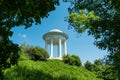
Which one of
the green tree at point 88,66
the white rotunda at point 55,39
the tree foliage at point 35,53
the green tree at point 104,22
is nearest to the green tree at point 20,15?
the green tree at point 104,22

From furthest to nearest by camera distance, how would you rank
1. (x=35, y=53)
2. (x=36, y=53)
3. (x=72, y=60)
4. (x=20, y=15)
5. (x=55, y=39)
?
(x=55, y=39) < (x=72, y=60) < (x=35, y=53) < (x=36, y=53) < (x=20, y=15)

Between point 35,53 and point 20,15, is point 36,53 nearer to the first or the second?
point 35,53

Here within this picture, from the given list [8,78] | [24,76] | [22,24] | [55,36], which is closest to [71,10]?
[24,76]

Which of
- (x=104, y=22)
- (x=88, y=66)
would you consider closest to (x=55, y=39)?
(x=88, y=66)

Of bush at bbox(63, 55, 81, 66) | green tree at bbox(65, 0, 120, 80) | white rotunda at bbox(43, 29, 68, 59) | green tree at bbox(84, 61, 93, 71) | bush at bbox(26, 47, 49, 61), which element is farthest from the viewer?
white rotunda at bbox(43, 29, 68, 59)

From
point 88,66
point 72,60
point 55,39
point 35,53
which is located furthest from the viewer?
point 55,39

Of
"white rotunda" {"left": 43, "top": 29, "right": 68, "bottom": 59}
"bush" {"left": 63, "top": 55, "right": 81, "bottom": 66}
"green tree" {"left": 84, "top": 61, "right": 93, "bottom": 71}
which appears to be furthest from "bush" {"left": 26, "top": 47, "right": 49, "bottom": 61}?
"white rotunda" {"left": 43, "top": 29, "right": 68, "bottom": 59}

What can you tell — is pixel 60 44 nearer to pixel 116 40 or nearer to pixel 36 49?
pixel 36 49

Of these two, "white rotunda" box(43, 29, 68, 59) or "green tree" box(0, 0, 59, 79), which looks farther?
"white rotunda" box(43, 29, 68, 59)

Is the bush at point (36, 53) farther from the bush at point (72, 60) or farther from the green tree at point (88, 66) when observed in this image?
the green tree at point (88, 66)

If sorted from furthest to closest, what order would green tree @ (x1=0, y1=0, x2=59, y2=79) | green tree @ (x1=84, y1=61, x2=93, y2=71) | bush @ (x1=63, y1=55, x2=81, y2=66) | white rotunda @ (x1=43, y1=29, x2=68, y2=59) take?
white rotunda @ (x1=43, y1=29, x2=68, y2=59)
green tree @ (x1=84, y1=61, x2=93, y2=71)
bush @ (x1=63, y1=55, x2=81, y2=66)
green tree @ (x1=0, y1=0, x2=59, y2=79)

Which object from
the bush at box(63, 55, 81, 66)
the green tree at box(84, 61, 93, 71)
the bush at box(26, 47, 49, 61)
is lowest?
the green tree at box(84, 61, 93, 71)

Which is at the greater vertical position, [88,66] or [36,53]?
[36,53]

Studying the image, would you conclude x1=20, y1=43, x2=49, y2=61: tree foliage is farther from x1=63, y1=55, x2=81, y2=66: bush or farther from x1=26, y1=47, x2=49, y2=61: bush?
x1=63, y1=55, x2=81, y2=66: bush
